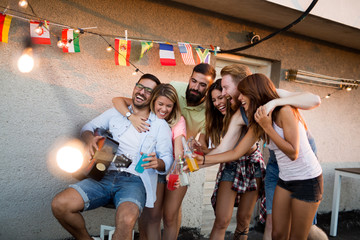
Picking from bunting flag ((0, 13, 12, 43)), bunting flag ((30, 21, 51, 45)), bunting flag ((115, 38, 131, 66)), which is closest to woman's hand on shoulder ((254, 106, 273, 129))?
bunting flag ((115, 38, 131, 66))

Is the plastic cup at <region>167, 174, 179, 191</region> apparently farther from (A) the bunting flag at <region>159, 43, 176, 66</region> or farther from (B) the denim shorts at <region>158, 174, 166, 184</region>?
(A) the bunting flag at <region>159, 43, 176, 66</region>

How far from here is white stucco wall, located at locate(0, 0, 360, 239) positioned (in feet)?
10.9

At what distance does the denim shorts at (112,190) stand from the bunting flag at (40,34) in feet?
4.94

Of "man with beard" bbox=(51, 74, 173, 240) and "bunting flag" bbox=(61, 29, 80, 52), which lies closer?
"man with beard" bbox=(51, 74, 173, 240)

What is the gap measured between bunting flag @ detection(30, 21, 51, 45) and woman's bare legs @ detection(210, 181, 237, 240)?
91.9 inches

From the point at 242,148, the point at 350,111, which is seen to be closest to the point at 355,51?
the point at 350,111

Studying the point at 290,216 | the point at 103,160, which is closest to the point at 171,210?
the point at 103,160

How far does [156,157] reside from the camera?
302cm

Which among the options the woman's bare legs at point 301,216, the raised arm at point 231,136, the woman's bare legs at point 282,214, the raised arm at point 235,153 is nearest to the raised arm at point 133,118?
the raised arm at point 235,153

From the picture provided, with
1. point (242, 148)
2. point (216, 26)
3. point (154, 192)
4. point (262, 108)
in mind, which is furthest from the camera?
point (216, 26)

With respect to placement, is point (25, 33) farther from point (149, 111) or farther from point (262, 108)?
point (262, 108)

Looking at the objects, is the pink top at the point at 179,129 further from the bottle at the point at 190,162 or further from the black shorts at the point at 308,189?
the black shorts at the point at 308,189

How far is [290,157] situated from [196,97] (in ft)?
3.84

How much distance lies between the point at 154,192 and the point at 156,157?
0.34m
